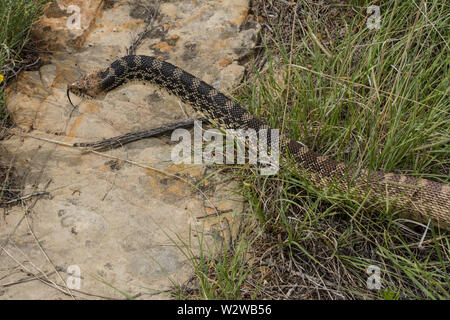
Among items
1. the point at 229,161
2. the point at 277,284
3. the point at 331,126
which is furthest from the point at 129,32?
the point at 277,284

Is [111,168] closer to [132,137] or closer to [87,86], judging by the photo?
[132,137]

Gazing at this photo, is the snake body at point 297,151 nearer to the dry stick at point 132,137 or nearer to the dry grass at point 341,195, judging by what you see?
the dry grass at point 341,195

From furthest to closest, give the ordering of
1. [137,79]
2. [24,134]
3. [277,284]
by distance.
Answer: [137,79]
[24,134]
[277,284]

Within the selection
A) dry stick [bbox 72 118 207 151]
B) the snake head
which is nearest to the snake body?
the snake head

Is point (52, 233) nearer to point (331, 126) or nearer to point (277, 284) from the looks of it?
point (277, 284)

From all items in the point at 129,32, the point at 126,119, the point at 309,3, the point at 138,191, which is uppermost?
the point at 309,3

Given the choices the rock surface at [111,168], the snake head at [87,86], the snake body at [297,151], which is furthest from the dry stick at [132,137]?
the snake head at [87,86]

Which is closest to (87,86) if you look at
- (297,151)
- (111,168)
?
(111,168)
